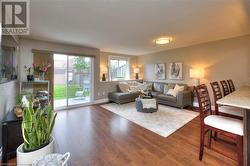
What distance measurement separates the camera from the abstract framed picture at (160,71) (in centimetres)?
581

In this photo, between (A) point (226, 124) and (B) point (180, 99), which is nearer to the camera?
(A) point (226, 124)

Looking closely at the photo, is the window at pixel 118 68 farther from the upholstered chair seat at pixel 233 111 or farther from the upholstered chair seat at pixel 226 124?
the upholstered chair seat at pixel 226 124

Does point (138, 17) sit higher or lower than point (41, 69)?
higher

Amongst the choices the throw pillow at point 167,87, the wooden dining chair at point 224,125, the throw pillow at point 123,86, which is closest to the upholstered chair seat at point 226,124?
the wooden dining chair at point 224,125

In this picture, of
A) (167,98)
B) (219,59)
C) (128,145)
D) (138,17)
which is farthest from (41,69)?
(219,59)

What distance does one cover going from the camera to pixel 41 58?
13.3ft

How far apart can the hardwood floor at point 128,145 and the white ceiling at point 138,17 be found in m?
2.31

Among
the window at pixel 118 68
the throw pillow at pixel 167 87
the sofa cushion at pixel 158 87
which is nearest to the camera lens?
the throw pillow at pixel 167 87

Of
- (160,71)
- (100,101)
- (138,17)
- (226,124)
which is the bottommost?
(100,101)

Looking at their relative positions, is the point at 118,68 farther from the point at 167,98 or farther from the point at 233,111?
the point at 233,111

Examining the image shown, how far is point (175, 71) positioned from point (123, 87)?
7.65ft

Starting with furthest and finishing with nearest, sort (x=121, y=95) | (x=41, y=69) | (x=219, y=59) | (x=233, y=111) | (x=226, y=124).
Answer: (x=121, y=95), (x=219, y=59), (x=41, y=69), (x=233, y=111), (x=226, y=124)

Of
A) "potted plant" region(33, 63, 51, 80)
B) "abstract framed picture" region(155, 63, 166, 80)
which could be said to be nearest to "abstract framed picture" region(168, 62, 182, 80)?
"abstract framed picture" region(155, 63, 166, 80)

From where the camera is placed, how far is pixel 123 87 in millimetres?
5707
